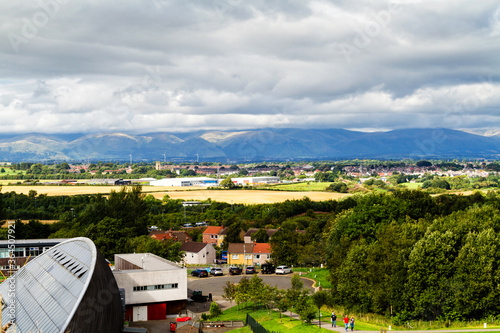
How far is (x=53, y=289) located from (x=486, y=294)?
31.3m

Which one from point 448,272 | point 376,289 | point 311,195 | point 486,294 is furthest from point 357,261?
point 311,195

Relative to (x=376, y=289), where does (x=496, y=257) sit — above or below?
above

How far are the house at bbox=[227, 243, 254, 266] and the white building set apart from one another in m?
34.0

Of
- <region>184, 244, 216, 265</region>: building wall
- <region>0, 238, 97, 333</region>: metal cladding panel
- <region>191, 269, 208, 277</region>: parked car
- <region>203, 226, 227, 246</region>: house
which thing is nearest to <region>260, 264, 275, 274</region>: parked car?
<region>191, 269, 208, 277</region>: parked car

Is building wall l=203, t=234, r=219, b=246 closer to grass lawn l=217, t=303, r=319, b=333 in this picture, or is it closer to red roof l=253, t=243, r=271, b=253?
red roof l=253, t=243, r=271, b=253

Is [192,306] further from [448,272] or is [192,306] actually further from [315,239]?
[315,239]

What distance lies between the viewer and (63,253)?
39.0m

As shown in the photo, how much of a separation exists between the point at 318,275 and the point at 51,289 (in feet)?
125

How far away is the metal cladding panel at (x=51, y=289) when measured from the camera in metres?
25.3

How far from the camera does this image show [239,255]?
78188 mm

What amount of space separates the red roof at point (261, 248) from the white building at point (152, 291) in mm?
34706

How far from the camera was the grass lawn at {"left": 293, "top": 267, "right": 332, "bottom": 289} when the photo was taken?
54850 millimetres

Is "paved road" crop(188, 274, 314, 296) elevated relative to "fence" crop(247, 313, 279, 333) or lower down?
lower down

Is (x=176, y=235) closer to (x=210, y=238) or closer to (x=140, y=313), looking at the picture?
(x=210, y=238)
